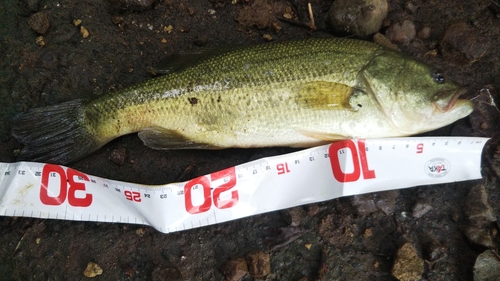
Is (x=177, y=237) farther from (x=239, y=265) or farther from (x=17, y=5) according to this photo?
(x=17, y=5)

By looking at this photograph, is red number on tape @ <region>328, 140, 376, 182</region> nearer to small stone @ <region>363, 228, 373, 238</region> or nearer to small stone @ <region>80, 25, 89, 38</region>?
small stone @ <region>363, 228, 373, 238</region>

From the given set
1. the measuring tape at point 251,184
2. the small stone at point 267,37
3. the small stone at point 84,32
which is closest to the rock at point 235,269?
the measuring tape at point 251,184

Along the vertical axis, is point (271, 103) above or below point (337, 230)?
above

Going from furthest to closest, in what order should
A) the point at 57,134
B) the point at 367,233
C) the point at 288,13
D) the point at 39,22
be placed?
the point at 288,13
the point at 39,22
the point at 57,134
the point at 367,233

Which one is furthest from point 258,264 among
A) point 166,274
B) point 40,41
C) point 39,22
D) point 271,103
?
point 39,22

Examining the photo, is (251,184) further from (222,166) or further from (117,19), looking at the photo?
(117,19)

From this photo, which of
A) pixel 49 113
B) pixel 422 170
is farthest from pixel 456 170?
pixel 49 113
